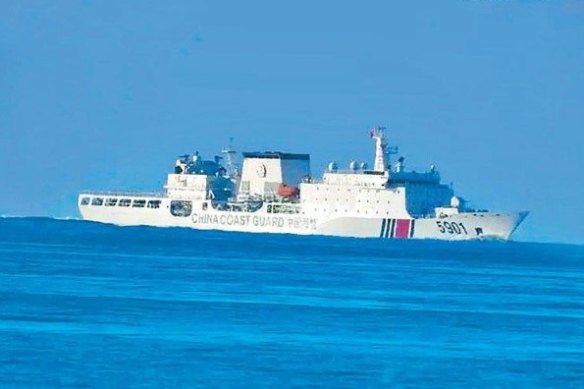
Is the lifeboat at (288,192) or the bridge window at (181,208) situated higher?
the lifeboat at (288,192)

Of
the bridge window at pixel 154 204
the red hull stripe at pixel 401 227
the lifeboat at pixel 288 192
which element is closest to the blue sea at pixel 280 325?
the red hull stripe at pixel 401 227

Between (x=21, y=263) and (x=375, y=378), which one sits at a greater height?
(x=21, y=263)

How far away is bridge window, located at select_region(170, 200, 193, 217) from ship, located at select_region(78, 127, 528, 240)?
0.07m

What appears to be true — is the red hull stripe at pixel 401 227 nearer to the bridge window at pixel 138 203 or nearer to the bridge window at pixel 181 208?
the bridge window at pixel 181 208

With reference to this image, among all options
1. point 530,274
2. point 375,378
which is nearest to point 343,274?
point 530,274

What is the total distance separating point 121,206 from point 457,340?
90.9 meters

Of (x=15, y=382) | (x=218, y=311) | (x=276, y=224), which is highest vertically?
(x=276, y=224)

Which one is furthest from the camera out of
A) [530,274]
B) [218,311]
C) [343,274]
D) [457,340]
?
[530,274]

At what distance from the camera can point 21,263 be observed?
73250 millimetres

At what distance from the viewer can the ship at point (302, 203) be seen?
11944 centimetres

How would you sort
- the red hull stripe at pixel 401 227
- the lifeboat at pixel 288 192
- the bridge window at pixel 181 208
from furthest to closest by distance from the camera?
the bridge window at pixel 181 208
the lifeboat at pixel 288 192
the red hull stripe at pixel 401 227

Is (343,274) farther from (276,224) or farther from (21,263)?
(276,224)

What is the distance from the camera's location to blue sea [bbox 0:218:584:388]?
35.3 m

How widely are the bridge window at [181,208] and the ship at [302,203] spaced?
0.23 ft
